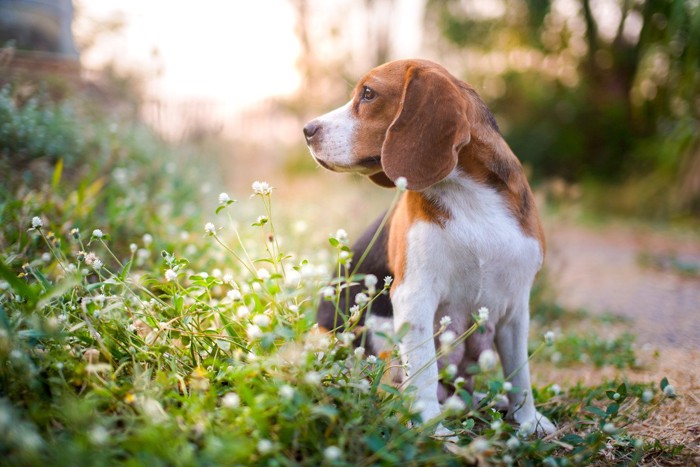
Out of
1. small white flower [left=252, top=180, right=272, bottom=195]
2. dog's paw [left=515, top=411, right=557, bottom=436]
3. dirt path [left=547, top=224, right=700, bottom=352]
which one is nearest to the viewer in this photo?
small white flower [left=252, top=180, right=272, bottom=195]

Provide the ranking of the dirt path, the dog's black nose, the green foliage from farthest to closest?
the green foliage → the dirt path → the dog's black nose

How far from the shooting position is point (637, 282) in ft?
20.6

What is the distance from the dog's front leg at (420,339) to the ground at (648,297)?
1075mm

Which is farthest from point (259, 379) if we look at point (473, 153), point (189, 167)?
point (189, 167)

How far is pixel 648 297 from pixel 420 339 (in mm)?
4250

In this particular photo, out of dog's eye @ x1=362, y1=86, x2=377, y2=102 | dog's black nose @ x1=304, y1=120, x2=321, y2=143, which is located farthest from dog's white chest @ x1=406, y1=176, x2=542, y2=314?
dog's black nose @ x1=304, y1=120, x2=321, y2=143

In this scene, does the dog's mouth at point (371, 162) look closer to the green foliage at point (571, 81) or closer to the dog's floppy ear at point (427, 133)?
the dog's floppy ear at point (427, 133)

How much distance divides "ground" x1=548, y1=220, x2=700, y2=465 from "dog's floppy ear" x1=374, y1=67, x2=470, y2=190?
1.58 metres

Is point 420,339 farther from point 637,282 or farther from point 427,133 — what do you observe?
point 637,282

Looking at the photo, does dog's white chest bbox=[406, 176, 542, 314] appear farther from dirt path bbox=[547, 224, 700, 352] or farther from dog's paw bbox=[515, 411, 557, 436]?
dirt path bbox=[547, 224, 700, 352]

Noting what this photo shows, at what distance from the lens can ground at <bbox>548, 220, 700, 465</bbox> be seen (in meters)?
2.88

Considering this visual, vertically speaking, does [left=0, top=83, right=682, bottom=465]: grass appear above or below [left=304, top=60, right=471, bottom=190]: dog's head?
below

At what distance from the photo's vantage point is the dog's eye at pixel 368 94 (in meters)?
2.57

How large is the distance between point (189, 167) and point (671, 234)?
25.5 ft
